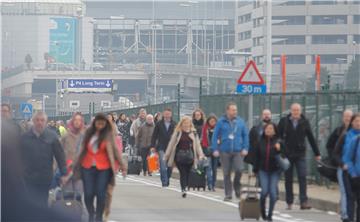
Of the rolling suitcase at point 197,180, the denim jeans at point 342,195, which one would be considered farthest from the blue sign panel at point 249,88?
the denim jeans at point 342,195

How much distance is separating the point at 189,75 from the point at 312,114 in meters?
97.0

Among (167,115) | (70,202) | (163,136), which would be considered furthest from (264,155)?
(167,115)

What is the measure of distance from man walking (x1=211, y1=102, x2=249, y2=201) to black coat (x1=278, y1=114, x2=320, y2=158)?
147 cm

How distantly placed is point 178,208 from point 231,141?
1.85m

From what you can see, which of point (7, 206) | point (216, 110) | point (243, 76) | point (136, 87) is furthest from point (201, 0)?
point (7, 206)

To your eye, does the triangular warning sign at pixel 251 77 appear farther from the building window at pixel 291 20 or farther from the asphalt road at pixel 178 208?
the building window at pixel 291 20

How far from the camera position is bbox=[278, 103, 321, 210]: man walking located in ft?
72.0

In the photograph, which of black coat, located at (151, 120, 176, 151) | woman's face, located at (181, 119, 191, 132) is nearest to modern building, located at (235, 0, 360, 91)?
black coat, located at (151, 120, 176, 151)

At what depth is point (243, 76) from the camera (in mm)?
27172

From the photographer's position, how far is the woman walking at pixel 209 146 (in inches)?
1075

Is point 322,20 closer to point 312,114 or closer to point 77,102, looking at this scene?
point 77,102

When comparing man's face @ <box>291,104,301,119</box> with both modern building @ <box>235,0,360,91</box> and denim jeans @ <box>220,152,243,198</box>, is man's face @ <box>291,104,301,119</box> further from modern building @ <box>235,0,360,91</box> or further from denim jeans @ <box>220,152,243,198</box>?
modern building @ <box>235,0,360,91</box>

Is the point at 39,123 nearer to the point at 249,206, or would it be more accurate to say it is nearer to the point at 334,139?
the point at 249,206

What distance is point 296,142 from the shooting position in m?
22.1
